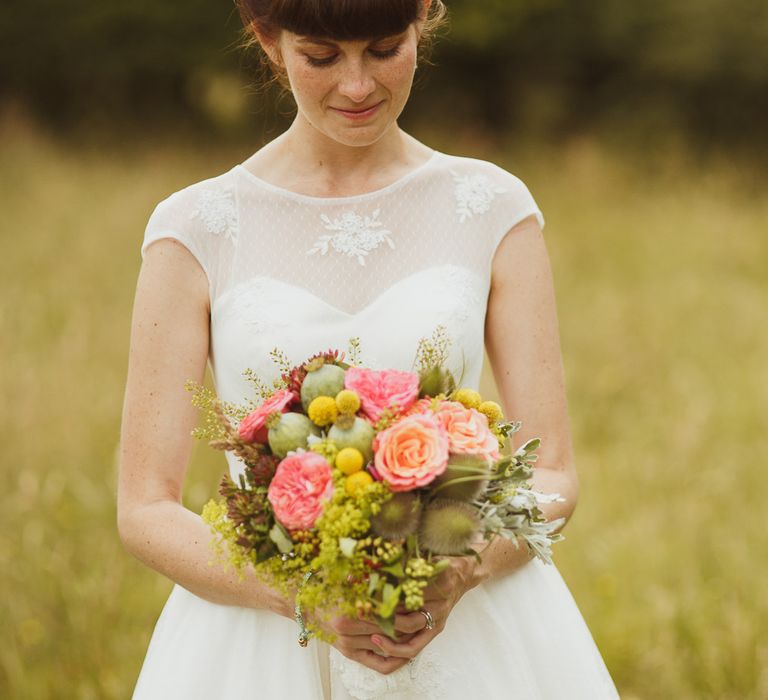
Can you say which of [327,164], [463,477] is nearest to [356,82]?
[327,164]

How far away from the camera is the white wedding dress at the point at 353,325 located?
252 centimetres

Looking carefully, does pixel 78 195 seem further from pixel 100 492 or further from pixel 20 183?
pixel 100 492

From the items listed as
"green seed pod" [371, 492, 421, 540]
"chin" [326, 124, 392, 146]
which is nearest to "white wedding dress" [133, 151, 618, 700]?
"chin" [326, 124, 392, 146]

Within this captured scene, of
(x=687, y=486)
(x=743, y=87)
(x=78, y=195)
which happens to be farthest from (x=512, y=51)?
(x=687, y=486)

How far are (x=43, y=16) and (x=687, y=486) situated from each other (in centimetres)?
1349

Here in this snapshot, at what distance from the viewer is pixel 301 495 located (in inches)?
72.3

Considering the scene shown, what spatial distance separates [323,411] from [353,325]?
68cm

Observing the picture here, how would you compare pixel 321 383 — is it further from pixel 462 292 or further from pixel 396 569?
pixel 462 292

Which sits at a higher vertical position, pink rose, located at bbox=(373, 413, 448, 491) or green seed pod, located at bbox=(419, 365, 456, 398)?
green seed pod, located at bbox=(419, 365, 456, 398)

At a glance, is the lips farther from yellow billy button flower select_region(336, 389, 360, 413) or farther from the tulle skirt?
the tulle skirt

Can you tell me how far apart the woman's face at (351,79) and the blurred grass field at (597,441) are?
8.08 feet

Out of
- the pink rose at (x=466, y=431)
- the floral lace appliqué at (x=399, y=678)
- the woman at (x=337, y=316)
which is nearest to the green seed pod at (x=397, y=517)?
the pink rose at (x=466, y=431)

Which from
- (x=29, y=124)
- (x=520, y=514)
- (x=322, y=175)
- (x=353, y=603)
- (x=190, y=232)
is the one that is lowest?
(x=353, y=603)

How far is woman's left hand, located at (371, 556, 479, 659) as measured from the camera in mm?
2090
